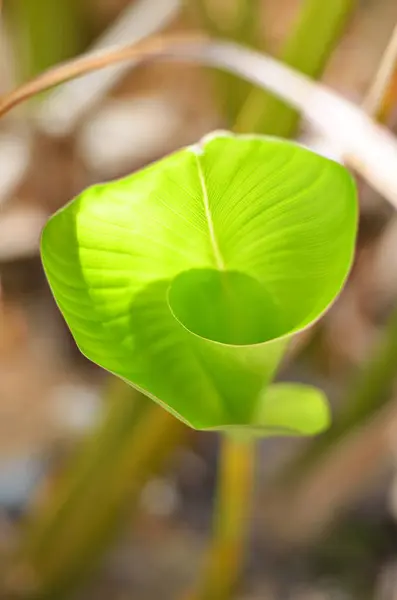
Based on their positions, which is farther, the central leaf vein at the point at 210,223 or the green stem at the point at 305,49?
the green stem at the point at 305,49

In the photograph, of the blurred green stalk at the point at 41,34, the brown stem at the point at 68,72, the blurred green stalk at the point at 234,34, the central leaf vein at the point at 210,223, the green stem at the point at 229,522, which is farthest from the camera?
the blurred green stalk at the point at 41,34

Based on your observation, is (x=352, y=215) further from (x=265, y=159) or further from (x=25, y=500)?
(x=25, y=500)

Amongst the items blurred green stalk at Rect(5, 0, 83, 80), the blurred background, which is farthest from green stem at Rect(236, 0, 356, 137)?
blurred green stalk at Rect(5, 0, 83, 80)

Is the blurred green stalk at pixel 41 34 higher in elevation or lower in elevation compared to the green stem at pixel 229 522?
higher

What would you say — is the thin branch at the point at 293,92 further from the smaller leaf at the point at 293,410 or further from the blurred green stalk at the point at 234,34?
the blurred green stalk at the point at 234,34

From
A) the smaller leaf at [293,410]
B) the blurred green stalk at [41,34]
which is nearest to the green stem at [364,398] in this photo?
the smaller leaf at [293,410]

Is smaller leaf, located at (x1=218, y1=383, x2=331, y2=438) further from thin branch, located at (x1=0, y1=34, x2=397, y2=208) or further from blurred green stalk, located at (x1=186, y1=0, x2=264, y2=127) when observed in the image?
blurred green stalk, located at (x1=186, y1=0, x2=264, y2=127)
